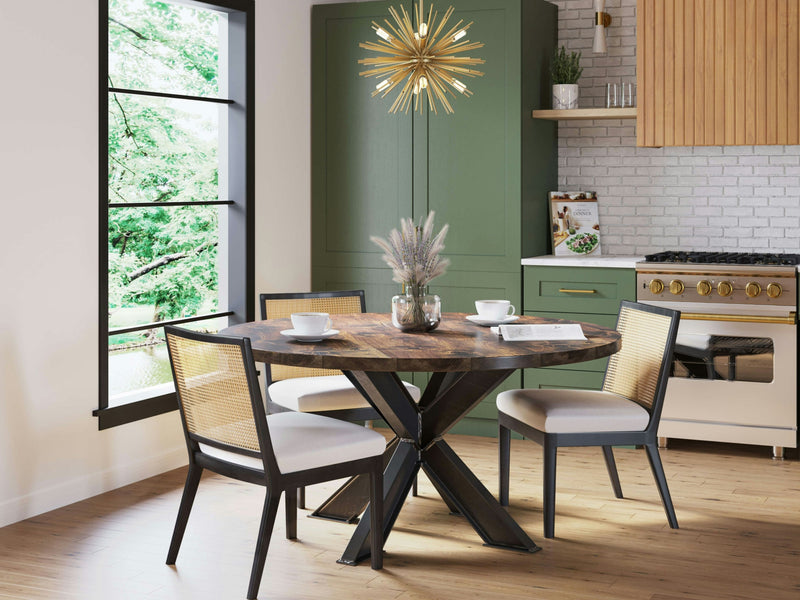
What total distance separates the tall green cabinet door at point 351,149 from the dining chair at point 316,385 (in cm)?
109

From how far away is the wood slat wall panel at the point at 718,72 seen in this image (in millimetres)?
4793

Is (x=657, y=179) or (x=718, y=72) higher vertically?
(x=718, y=72)

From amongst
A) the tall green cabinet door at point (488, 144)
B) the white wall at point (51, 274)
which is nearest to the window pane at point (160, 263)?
the tall green cabinet door at point (488, 144)

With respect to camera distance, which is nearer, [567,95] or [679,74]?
[679,74]

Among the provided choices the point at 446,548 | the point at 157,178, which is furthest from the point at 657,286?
the point at 157,178

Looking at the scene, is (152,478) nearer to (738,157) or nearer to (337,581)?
(337,581)

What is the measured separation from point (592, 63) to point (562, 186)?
0.69 m

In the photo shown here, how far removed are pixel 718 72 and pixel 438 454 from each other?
2.58 metres

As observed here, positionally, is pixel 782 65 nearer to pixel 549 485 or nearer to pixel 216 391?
pixel 549 485

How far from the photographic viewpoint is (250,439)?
117 inches

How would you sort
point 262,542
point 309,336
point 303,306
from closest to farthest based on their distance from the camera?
point 262,542 → point 309,336 → point 303,306

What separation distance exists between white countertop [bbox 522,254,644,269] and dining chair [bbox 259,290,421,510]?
1.11 metres

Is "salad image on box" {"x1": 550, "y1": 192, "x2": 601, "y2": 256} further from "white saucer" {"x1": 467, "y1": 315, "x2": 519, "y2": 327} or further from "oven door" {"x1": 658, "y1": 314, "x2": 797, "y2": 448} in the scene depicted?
"white saucer" {"x1": 467, "y1": 315, "x2": 519, "y2": 327}

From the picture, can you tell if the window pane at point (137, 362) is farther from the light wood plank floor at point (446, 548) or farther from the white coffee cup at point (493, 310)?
the white coffee cup at point (493, 310)
